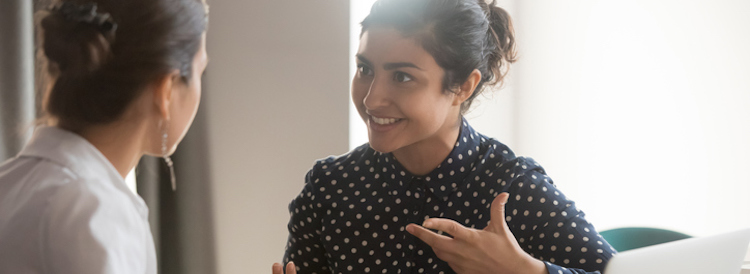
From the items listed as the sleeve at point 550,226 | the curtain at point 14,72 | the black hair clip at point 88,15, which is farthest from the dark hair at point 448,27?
the curtain at point 14,72

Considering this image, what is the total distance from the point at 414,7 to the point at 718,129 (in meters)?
1.64

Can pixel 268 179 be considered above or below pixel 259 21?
below

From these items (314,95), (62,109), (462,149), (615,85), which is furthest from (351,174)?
(615,85)

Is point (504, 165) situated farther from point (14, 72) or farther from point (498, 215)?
point (14, 72)

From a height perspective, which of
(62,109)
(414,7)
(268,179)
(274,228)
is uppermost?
(414,7)

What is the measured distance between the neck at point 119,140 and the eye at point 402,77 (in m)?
0.50

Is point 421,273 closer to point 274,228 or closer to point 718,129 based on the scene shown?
point 274,228

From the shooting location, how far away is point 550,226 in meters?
1.23

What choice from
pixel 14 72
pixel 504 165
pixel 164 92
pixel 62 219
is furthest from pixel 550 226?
pixel 14 72

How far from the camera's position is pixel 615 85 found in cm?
264

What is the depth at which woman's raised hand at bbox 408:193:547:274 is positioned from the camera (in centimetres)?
101

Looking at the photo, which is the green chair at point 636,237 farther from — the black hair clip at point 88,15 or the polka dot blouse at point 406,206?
the black hair clip at point 88,15

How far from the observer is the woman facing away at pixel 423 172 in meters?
1.25

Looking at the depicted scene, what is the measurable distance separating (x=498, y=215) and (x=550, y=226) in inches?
9.5
